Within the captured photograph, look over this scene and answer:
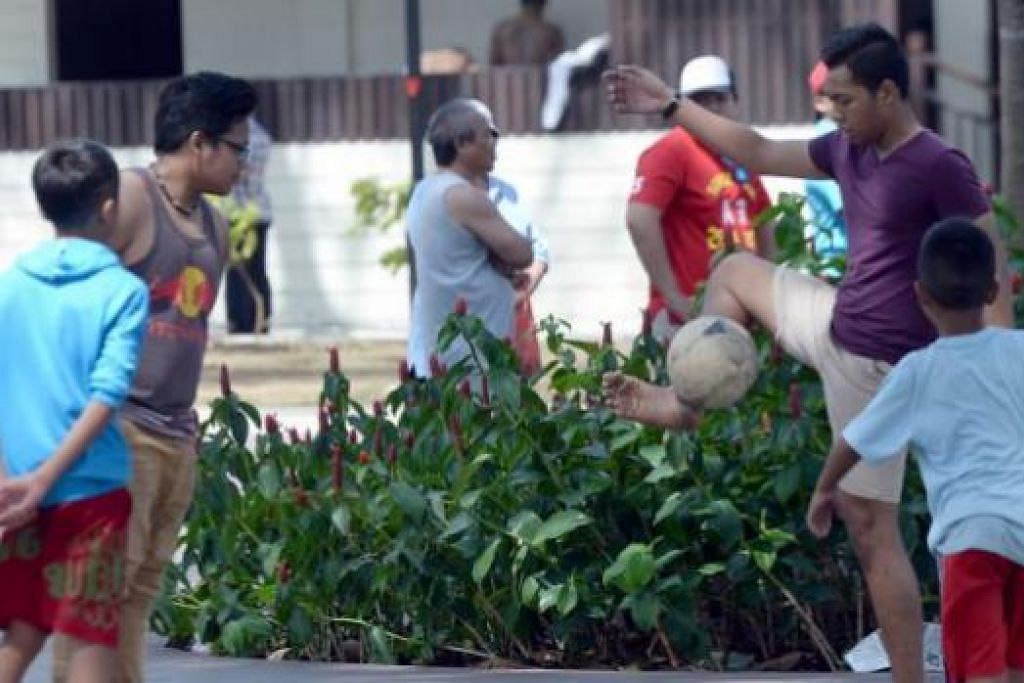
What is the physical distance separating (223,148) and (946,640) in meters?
2.09

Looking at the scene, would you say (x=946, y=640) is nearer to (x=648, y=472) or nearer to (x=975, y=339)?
(x=975, y=339)

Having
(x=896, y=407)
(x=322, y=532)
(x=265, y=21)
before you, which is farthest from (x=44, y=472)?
(x=265, y=21)

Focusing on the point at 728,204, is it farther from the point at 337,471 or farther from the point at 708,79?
the point at 337,471

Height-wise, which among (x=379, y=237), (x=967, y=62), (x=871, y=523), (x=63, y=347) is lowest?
(x=379, y=237)

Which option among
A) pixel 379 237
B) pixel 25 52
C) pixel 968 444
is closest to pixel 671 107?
pixel 968 444

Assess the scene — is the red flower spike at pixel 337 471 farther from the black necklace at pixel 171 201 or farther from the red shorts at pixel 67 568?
the red shorts at pixel 67 568

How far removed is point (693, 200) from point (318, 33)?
12.0m

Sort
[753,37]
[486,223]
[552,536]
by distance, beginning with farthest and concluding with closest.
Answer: [753,37], [486,223], [552,536]

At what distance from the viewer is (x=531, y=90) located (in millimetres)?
20141

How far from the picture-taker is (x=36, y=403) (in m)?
6.16

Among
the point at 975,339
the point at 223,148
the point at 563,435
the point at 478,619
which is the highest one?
the point at 223,148

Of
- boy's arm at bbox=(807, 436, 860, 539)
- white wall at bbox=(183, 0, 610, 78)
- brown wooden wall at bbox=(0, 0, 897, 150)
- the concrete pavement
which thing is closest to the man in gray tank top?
the concrete pavement

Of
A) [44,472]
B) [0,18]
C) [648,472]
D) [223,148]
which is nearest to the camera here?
[44,472]

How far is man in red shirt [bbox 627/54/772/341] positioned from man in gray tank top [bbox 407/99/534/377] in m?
0.46
